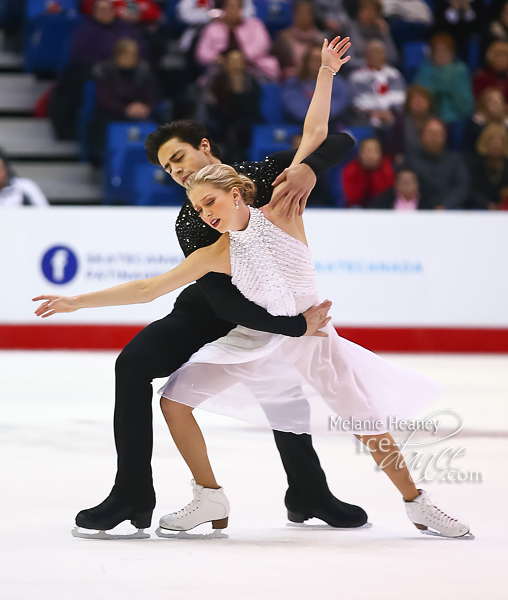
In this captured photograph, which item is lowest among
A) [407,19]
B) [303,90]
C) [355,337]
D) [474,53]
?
[355,337]

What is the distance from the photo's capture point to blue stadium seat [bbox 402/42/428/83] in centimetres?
927

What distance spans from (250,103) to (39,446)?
472 cm

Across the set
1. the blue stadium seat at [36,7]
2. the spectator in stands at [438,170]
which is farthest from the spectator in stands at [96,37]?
the spectator in stands at [438,170]

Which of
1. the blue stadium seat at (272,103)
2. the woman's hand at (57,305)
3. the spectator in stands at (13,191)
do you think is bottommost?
the woman's hand at (57,305)

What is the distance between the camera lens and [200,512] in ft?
8.40

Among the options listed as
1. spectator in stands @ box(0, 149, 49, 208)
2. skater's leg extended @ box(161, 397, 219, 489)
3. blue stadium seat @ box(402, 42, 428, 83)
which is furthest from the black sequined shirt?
blue stadium seat @ box(402, 42, 428, 83)

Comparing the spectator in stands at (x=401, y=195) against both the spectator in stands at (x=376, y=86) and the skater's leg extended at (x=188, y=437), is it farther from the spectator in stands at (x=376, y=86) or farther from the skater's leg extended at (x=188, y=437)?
the skater's leg extended at (x=188, y=437)

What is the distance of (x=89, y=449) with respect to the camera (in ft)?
12.0

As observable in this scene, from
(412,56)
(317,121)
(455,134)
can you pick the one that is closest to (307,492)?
(317,121)

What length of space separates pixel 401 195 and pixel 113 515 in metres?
5.08

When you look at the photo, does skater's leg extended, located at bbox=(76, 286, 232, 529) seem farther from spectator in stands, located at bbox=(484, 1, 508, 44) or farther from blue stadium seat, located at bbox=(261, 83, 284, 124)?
spectator in stands, located at bbox=(484, 1, 508, 44)

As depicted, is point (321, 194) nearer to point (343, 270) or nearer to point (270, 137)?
point (270, 137)

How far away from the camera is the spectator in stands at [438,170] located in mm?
7418

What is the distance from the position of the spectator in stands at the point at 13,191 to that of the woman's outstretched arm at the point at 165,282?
4.46 m
